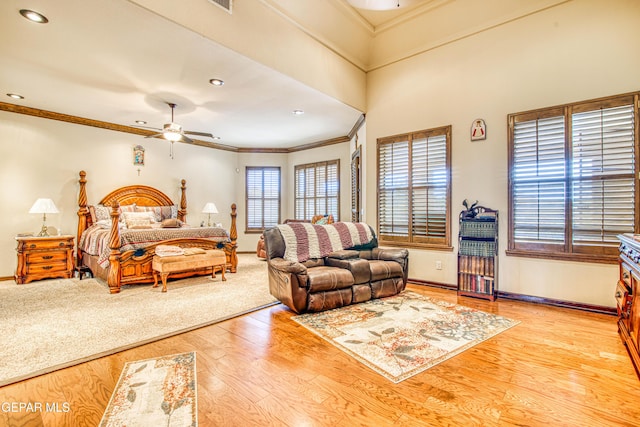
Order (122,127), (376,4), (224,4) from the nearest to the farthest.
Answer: (224,4) < (376,4) < (122,127)

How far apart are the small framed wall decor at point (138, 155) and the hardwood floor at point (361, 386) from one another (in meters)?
5.11

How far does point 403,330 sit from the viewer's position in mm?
2859

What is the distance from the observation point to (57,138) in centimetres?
546

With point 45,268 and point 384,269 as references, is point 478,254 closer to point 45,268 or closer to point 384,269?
point 384,269

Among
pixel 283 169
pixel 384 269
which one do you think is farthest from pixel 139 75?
pixel 283 169

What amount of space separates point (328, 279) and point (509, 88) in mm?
3536

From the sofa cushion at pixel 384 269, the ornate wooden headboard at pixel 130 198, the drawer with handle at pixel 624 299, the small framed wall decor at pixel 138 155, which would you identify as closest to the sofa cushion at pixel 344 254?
the sofa cushion at pixel 384 269

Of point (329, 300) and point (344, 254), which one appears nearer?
point (329, 300)

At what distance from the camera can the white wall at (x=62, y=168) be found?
502 cm

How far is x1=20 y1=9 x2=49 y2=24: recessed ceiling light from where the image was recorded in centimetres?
274

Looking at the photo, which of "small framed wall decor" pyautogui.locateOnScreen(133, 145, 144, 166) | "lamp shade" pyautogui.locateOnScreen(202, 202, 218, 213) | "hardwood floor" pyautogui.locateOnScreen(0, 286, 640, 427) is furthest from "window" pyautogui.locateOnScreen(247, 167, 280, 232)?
"hardwood floor" pyautogui.locateOnScreen(0, 286, 640, 427)

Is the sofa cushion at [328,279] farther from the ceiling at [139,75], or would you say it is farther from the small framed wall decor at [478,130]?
the small framed wall decor at [478,130]

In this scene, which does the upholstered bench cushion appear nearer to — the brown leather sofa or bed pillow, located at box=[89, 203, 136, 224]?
the brown leather sofa

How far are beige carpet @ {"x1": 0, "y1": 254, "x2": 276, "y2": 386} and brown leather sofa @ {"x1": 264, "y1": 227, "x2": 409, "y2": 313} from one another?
0.61 metres
